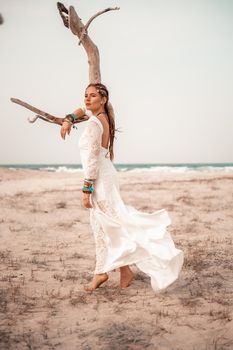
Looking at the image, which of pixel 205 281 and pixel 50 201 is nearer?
pixel 205 281

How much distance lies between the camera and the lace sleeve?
4.02 metres

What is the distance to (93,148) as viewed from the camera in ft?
13.2

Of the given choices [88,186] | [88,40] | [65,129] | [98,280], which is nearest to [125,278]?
[98,280]

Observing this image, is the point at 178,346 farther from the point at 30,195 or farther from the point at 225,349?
the point at 30,195

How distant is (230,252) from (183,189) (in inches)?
337

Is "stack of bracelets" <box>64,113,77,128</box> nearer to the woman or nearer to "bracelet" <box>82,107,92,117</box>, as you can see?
the woman

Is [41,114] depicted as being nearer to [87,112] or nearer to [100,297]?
[87,112]

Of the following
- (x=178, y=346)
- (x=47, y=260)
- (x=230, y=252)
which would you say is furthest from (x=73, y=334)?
(x=230, y=252)

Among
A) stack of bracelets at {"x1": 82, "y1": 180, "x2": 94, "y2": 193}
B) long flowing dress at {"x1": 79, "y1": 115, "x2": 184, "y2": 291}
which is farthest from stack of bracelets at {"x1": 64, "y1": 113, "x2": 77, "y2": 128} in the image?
stack of bracelets at {"x1": 82, "y1": 180, "x2": 94, "y2": 193}

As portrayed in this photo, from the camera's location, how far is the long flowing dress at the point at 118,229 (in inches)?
151

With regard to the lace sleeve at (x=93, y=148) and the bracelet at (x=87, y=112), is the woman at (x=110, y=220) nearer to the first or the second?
the lace sleeve at (x=93, y=148)

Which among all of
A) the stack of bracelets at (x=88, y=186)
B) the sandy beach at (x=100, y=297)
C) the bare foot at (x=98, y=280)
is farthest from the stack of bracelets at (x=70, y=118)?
the sandy beach at (x=100, y=297)

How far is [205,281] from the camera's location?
4652mm

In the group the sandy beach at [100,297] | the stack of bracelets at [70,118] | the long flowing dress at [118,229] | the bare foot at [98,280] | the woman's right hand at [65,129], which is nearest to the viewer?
the sandy beach at [100,297]
